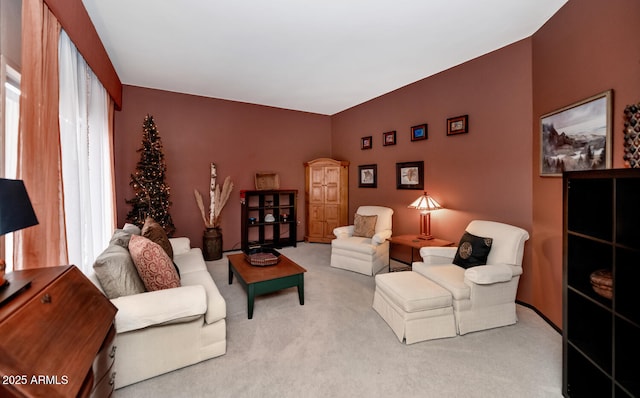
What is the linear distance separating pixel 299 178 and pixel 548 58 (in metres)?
4.62

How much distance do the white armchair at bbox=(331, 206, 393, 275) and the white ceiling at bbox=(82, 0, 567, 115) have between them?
2.23 m

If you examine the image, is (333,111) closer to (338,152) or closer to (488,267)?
(338,152)

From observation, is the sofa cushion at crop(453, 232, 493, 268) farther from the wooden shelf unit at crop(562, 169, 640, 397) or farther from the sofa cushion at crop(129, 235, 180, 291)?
the sofa cushion at crop(129, 235, 180, 291)

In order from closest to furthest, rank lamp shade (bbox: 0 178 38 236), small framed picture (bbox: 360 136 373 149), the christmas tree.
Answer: lamp shade (bbox: 0 178 38 236) → the christmas tree → small framed picture (bbox: 360 136 373 149)

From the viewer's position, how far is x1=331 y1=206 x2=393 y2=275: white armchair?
13.3 ft

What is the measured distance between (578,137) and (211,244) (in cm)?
501

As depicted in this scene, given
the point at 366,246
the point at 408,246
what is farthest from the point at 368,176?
the point at 366,246

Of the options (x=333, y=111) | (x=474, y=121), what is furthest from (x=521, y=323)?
(x=333, y=111)

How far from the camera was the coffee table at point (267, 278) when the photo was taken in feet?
9.07

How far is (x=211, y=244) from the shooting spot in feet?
15.8

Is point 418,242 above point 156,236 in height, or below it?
below

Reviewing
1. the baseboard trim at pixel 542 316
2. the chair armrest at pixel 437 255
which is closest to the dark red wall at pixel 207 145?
the chair armrest at pixel 437 255

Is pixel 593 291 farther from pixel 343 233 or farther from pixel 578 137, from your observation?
pixel 343 233


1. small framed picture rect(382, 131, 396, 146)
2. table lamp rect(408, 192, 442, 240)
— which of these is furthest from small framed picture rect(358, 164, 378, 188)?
table lamp rect(408, 192, 442, 240)
